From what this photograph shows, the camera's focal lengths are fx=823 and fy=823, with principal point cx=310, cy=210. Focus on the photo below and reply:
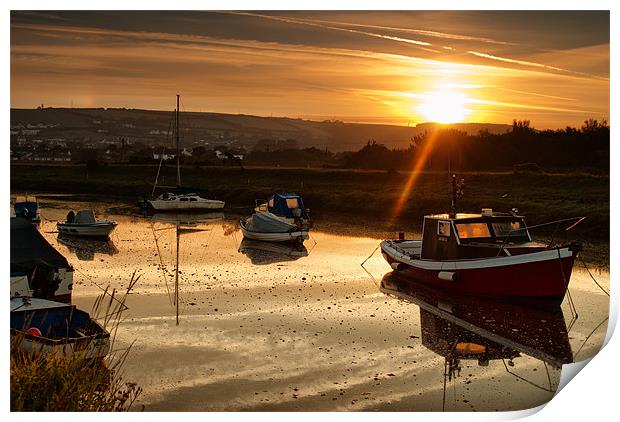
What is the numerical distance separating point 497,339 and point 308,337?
125 inches

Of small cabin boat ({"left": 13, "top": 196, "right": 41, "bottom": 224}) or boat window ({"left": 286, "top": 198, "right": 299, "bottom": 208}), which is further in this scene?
small cabin boat ({"left": 13, "top": 196, "right": 41, "bottom": 224})

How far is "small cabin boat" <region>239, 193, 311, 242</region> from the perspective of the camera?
2780 cm

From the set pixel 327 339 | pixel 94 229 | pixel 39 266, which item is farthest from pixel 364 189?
pixel 327 339

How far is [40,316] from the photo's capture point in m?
11.8

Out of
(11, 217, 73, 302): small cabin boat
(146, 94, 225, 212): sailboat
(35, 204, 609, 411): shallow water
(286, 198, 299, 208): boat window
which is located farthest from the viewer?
(146, 94, 225, 212): sailboat

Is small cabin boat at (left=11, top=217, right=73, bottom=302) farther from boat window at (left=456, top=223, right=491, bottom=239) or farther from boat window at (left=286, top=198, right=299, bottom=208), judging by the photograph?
boat window at (left=286, top=198, right=299, bottom=208)

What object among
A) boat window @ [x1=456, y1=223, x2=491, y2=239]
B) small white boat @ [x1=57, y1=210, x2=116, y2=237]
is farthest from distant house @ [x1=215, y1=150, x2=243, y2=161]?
boat window @ [x1=456, y1=223, x2=491, y2=239]

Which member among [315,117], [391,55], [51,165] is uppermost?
[391,55]

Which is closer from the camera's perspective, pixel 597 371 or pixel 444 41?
pixel 597 371

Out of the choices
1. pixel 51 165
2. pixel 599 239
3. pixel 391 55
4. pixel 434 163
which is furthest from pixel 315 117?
pixel 51 165

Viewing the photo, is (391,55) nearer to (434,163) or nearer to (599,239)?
(599,239)

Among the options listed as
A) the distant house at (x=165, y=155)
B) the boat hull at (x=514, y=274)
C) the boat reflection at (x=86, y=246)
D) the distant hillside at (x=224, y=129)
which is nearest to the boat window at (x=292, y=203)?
the boat reflection at (x=86, y=246)

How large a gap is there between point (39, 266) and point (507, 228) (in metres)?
10.1
